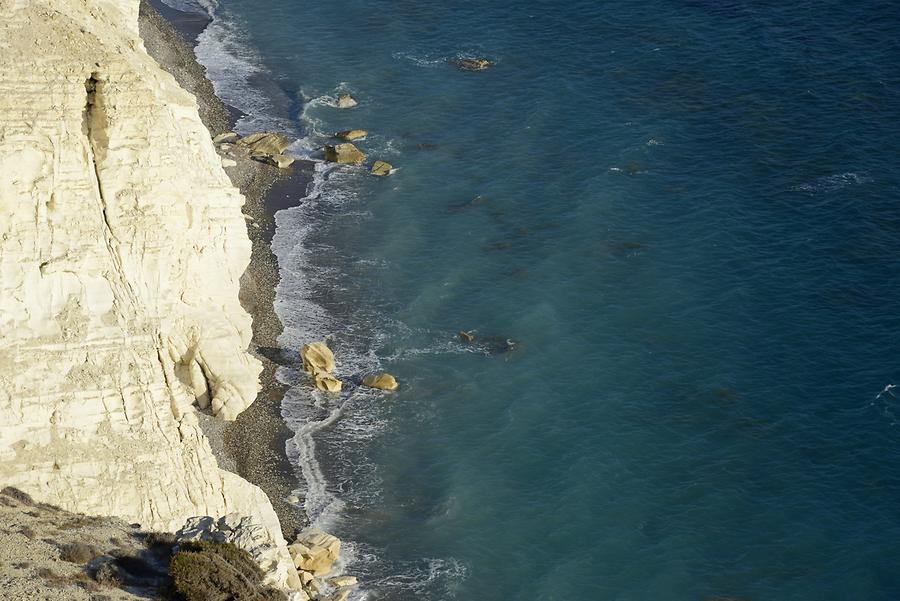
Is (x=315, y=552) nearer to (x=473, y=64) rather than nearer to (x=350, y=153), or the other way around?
(x=350, y=153)

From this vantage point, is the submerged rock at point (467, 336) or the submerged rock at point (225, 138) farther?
the submerged rock at point (225, 138)

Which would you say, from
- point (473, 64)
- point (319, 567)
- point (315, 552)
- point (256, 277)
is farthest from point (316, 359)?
point (473, 64)

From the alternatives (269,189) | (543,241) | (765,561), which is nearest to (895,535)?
(765,561)

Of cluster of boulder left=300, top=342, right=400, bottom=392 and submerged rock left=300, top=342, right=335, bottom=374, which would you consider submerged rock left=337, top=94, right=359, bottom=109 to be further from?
submerged rock left=300, top=342, right=335, bottom=374

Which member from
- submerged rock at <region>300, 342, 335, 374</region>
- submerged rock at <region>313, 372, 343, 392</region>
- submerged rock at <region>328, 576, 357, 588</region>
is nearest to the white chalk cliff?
submerged rock at <region>328, 576, 357, 588</region>

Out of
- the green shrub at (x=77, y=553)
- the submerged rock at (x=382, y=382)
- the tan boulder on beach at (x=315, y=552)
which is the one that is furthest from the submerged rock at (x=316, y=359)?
the green shrub at (x=77, y=553)

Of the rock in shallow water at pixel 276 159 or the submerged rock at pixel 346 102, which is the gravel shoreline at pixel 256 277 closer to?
the rock in shallow water at pixel 276 159

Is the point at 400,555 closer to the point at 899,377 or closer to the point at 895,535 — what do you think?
the point at 895,535
